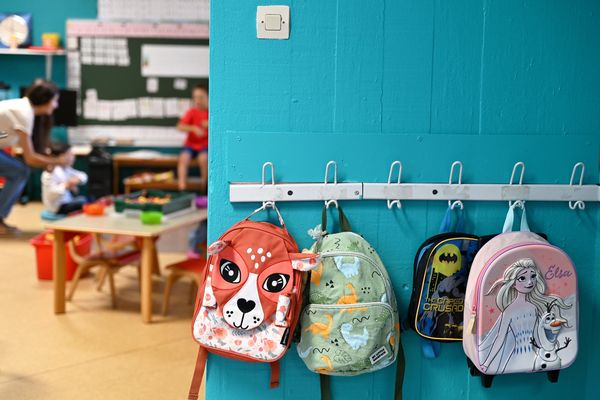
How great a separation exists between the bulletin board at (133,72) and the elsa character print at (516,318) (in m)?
5.98

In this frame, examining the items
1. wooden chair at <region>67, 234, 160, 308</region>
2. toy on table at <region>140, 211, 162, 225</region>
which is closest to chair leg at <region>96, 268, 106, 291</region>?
wooden chair at <region>67, 234, 160, 308</region>

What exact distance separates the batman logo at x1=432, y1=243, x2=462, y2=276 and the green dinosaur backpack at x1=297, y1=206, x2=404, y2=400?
0.49ft

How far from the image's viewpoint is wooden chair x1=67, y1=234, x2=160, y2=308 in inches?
154

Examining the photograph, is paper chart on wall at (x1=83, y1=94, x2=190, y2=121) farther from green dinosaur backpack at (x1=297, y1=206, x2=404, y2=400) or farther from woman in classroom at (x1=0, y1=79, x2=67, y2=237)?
green dinosaur backpack at (x1=297, y1=206, x2=404, y2=400)

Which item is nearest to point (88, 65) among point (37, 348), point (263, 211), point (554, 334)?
point (37, 348)

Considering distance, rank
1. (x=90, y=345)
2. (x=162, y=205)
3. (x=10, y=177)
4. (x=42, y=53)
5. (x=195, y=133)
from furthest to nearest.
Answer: (x=42, y=53) → (x=195, y=133) → (x=10, y=177) → (x=162, y=205) → (x=90, y=345)

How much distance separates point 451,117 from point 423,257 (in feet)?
1.32

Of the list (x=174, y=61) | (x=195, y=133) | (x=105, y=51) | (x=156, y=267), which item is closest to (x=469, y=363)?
(x=156, y=267)

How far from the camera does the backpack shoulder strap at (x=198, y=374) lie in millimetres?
1883

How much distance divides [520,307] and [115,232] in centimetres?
232

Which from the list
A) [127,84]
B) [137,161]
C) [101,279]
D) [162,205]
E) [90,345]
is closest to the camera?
[90,345]

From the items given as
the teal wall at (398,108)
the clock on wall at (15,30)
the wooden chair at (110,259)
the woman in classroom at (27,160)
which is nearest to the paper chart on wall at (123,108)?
the clock on wall at (15,30)

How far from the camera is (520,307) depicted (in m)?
1.83

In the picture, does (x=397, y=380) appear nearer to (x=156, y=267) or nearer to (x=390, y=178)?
(x=390, y=178)
